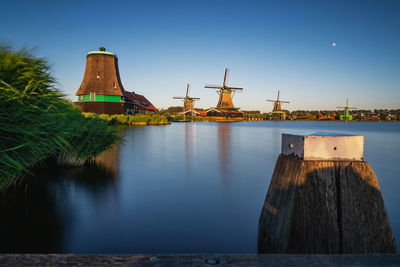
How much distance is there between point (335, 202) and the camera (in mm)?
1585

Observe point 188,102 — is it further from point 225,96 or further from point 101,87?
point 101,87

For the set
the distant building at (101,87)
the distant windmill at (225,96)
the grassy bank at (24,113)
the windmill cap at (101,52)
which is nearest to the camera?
the grassy bank at (24,113)

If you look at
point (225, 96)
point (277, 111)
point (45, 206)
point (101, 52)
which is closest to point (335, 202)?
point (45, 206)

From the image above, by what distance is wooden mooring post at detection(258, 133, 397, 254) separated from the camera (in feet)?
5.14

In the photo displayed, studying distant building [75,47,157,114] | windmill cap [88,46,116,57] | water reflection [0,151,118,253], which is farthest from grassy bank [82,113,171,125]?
water reflection [0,151,118,253]

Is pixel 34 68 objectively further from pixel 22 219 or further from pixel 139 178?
pixel 139 178

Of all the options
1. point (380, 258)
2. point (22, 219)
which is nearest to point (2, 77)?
point (22, 219)

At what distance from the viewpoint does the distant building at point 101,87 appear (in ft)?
107

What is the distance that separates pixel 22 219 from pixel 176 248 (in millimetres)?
1983

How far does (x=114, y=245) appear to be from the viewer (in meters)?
2.65

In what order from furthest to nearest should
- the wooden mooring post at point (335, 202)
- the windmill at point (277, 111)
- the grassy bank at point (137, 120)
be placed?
the windmill at point (277, 111) < the grassy bank at point (137, 120) < the wooden mooring post at point (335, 202)

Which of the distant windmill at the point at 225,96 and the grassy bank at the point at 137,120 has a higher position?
the distant windmill at the point at 225,96

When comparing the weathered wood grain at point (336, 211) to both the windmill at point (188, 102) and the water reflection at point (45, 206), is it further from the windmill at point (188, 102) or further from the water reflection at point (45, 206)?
the windmill at point (188, 102)

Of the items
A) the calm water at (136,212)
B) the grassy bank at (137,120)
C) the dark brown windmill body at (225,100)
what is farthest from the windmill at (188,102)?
the calm water at (136,212)
